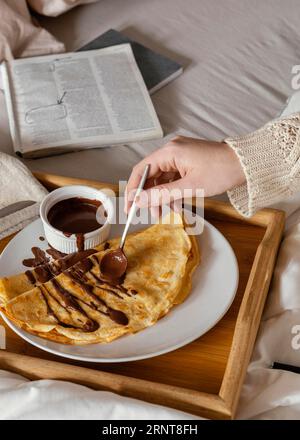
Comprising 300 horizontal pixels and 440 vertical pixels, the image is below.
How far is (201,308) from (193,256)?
0.11m

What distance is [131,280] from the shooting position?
3.27 ft

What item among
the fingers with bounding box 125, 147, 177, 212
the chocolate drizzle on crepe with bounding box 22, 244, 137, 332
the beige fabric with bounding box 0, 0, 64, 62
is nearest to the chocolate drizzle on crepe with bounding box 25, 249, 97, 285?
the chocolate drizzle on crepe with bounding box 22, 244, 137, 332

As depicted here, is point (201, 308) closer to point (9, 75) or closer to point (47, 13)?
point (9, 75)

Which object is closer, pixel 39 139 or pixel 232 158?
pixel 232 158

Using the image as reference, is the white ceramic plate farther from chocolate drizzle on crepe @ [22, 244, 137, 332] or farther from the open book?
the open book

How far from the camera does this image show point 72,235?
3.43ft

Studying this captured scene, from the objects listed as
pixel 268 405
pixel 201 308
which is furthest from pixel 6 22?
pixel 268 405

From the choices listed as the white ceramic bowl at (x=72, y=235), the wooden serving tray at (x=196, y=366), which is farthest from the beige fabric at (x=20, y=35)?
the wooden serving tray at (x=196, y=366)

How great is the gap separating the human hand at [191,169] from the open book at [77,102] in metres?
0.37

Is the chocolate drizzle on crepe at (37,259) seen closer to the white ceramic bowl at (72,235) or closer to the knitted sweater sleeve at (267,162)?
the white ceramic bowl at (72,235)

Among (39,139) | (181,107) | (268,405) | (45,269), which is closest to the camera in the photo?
(268,405)

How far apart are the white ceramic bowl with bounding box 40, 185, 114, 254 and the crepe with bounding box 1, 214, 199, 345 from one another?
0.10 ft

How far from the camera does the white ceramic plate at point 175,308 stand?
0.90 metres

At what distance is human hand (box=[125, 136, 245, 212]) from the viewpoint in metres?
1.05
